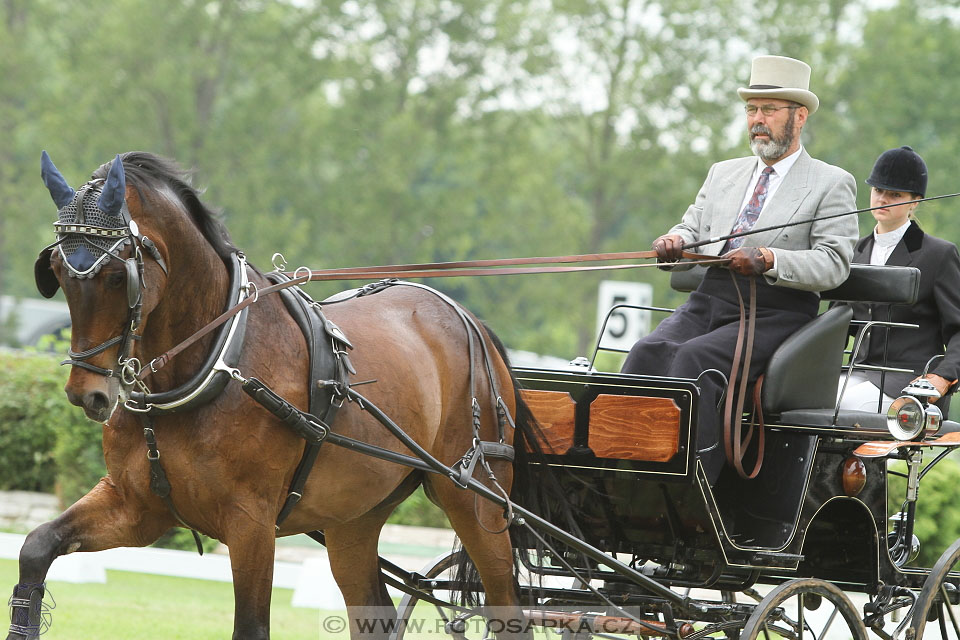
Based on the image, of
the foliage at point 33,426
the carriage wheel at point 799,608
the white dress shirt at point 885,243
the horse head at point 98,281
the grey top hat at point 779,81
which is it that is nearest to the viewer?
the horse head at point 98,281

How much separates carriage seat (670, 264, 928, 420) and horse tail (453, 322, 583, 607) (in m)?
0.96

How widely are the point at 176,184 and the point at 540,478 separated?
80.1 inches

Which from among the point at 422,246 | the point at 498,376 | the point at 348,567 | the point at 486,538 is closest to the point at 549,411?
the point at 498,376

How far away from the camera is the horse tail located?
4777mm

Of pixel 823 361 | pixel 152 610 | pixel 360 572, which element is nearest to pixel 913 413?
pixel 823 361

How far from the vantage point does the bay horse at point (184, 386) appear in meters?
3.33

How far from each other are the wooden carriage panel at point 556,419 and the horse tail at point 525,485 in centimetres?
4

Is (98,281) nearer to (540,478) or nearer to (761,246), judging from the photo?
(540,478)

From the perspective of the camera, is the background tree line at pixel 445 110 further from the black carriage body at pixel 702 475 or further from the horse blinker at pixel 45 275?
the horse blinker at pixel 45 275

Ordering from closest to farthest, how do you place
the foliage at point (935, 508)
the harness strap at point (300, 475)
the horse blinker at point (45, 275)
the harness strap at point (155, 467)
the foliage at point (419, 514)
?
1. the horse blinker at point (45, 275)
2. the harness strap at point (155, 467)
3. the harness strap at point (300, 475)
4. the foliage at point (935, 508)
5. the foliage at point (419, 514)

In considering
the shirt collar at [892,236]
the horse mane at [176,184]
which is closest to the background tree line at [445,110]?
the shirt collar at [892,236]

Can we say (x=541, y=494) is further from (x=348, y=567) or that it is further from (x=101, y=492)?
(x=101, y=492)

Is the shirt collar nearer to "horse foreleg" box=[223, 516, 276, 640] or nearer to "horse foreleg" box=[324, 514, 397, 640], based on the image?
"horse foreleg" box=[324, 514, 397, 640]

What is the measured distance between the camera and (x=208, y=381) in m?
3.55
